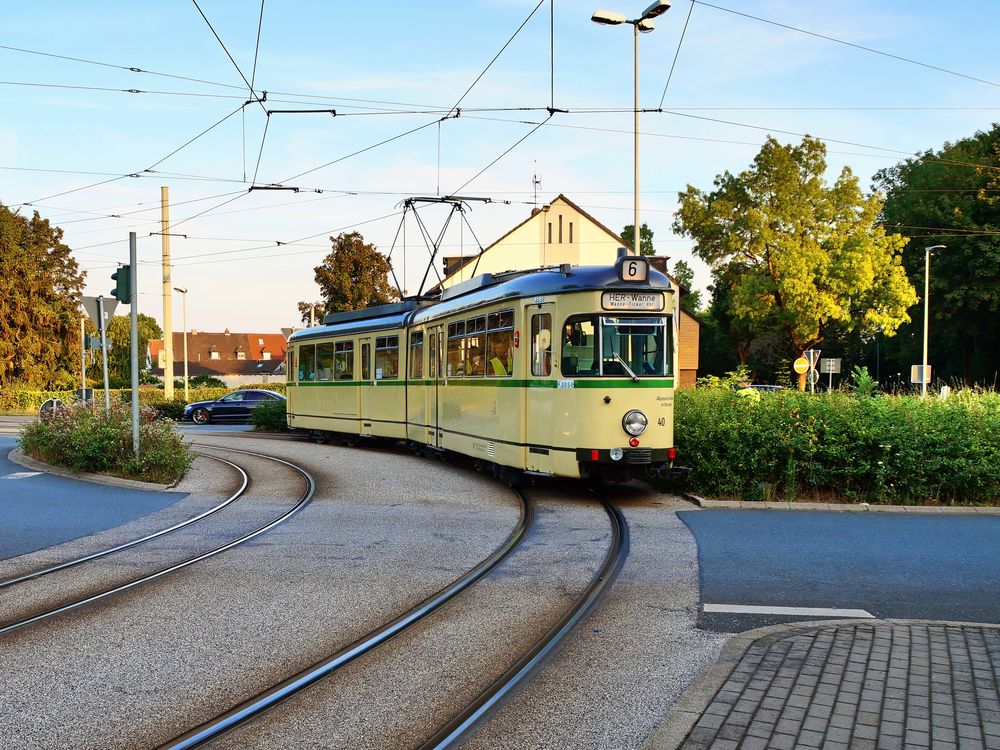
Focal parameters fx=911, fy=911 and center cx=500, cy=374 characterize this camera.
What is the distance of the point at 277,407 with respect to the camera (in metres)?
28.8

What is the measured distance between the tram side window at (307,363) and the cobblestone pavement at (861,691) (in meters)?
18.9

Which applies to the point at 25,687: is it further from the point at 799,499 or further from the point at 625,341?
the point at 799,499

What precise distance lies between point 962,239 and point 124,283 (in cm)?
4205

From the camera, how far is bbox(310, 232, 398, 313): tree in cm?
4781

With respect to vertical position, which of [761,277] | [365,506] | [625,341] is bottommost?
[365,506]

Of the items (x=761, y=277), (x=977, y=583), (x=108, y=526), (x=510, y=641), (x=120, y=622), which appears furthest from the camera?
(x=761, y=277)

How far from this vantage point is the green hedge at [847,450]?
11.6m

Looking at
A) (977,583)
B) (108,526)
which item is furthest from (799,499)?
(108,526)

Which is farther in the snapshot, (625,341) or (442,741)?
(625,341)

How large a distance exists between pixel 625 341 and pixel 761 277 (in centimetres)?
2886

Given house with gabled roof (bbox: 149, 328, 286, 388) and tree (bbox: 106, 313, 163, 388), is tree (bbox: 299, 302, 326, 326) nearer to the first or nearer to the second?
tree (bbox: 106, 313, 163, 388)

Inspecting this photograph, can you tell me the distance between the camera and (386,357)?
19.6 m

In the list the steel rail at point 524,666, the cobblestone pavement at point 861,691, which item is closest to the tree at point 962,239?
the steel rail at point 524,666

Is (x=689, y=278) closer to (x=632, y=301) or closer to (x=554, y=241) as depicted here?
(x=554, y=241)
